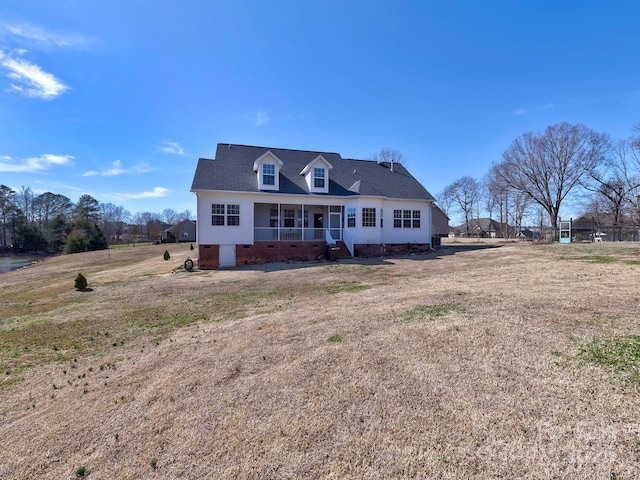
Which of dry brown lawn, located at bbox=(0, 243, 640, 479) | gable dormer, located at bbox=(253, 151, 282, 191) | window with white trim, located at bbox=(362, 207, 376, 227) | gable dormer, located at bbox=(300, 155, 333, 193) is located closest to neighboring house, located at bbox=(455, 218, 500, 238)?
window with white trim, located at bbox=(362, 207, 376, 227)

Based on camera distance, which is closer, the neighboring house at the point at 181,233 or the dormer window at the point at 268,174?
the dormer window at the point at 268,174

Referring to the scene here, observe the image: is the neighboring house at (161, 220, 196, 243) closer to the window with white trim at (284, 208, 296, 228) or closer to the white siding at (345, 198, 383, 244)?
the window with white trim at (284, 208, 296, 228)

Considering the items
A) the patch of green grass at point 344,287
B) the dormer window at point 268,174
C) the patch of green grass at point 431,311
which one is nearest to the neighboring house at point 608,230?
the patch of green grass at point 344,287

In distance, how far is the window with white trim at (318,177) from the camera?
20392mm

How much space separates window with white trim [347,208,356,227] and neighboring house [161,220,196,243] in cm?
5272

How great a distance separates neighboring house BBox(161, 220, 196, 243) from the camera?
211 ft

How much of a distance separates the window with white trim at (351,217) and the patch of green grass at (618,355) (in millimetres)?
15850

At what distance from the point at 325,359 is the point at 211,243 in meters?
14.7

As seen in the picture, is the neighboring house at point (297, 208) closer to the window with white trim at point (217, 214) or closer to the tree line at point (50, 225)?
the window with white trim at point (217, 214)

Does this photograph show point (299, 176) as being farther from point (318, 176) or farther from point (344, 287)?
point (344, 287)

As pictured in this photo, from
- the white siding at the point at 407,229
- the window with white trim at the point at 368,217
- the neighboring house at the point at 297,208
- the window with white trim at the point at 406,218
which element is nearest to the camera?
the neighboring house at the point at 297,208

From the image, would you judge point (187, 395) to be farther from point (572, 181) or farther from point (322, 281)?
point (572, 181)

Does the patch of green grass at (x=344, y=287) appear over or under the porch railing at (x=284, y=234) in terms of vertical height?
under

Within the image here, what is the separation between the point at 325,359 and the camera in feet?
15.8
